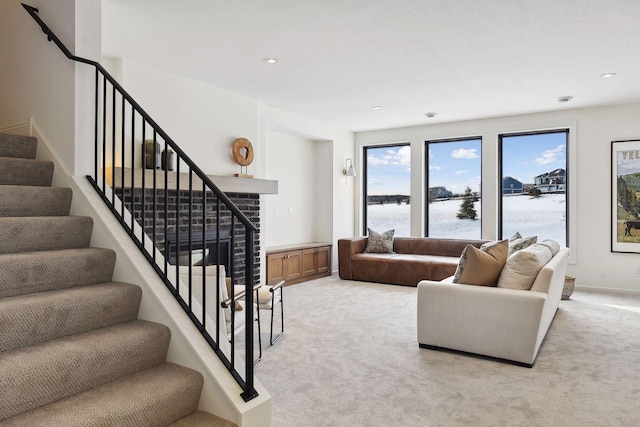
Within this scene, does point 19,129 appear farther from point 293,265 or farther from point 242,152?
point 293,265

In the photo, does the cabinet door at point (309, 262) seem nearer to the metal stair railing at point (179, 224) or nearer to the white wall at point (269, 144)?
the white wall at point (269, 144)

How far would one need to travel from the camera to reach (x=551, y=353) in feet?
11.5

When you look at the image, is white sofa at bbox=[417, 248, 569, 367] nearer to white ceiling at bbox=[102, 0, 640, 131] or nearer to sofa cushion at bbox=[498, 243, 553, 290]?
sofa cushion at bbox=[498, 243, 553, 290]

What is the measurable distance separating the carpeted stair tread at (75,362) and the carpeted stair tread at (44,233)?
65 centimetres

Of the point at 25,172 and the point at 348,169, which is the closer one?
the point at 25,172

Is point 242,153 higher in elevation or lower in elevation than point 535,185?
higher

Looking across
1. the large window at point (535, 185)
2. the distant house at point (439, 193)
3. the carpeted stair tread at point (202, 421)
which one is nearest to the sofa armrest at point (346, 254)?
the distant house at point (439, 193)

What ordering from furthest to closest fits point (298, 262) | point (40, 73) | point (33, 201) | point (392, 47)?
point (298, 262) < point (392, 47) < point (40, 73) < point (33, 201)

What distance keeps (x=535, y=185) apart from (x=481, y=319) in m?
4.06

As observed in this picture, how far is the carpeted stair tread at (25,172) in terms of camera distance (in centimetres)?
267

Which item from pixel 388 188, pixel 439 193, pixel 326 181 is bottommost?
pixel 439 193

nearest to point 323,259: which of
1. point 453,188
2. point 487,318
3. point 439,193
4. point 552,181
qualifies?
point 439,193

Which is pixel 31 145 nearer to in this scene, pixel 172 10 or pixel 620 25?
pixel 172 10

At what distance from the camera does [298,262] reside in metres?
6.63
